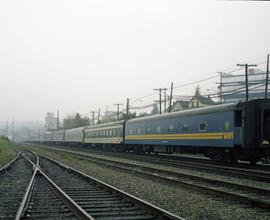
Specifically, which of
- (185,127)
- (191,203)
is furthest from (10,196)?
(185,127)

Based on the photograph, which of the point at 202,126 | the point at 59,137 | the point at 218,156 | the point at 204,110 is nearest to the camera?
the point at 218,156

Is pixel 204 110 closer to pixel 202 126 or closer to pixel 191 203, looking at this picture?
pixel 202 126

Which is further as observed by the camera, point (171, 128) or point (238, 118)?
point (171, 128)

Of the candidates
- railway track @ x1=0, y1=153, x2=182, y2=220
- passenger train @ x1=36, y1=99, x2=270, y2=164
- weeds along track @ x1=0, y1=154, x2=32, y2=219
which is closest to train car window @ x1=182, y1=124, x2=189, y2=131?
passenger train @ x1=36, y1=99, x2=270, y2=164

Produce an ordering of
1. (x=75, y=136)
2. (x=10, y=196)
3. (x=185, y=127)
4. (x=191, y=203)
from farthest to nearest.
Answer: (x=75, y=136)
(x=185, y=127)
(x=10, y=196)
(x=191, y=203)

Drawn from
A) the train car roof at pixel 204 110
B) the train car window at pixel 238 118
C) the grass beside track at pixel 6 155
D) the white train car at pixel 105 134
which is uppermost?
the train car roof at pixel 204 110

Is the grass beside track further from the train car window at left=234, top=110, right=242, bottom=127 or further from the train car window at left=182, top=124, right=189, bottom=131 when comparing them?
the train car window at left=234, top=110, right=242, bottom=127

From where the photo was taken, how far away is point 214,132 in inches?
697

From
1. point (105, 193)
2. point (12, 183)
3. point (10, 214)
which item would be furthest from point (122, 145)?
point (10, 214)

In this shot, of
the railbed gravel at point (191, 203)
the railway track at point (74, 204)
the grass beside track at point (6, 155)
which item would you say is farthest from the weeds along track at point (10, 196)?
the grass beside track at point (6, 155)

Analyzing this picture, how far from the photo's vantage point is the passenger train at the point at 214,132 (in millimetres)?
15914

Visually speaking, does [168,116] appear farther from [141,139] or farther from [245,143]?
[245,143]

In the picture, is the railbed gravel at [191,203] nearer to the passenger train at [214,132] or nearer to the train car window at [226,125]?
the passenger train at [214,132]

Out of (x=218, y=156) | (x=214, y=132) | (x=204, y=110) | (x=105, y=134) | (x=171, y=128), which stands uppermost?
(x=204, y=110)
